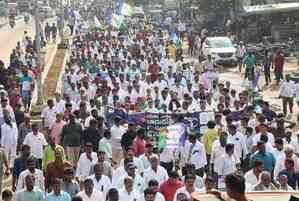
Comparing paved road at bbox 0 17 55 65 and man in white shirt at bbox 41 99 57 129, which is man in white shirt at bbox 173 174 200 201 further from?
paved road at bbox 0 17 55 65

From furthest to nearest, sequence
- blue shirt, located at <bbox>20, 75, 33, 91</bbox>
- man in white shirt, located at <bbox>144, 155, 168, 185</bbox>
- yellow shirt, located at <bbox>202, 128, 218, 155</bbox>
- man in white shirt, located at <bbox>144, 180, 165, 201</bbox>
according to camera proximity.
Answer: blue shirt, located at <bbox>20, 75, 33, 91</bbox> → yellow shirt, located at <bbox>202, 128, 218, 155</bbox> → man in white shirt, located at <bbox>144, 155, 168, 185</bbox> → man in white shirt, located at <bbox>144, 180, 165, 201</bbox>

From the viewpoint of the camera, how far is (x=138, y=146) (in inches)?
518

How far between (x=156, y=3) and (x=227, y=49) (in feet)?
164

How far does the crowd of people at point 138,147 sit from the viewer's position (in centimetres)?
1044

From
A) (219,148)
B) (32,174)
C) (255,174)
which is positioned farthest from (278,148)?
(32,174)

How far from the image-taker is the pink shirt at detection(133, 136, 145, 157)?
42.8 feet

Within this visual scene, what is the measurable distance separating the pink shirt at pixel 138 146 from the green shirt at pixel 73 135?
1.20m

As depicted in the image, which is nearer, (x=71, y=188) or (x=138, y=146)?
(x=71, y=188)

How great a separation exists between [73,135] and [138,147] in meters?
1.42

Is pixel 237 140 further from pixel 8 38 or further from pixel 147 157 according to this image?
pixel 8 38

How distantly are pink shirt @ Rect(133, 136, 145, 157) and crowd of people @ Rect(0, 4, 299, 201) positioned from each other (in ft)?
0.09

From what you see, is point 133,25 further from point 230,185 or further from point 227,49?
point 230,185

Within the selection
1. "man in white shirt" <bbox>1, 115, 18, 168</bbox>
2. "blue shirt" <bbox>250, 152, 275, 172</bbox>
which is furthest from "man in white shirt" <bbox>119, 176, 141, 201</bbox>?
"man in white shirt" <bbox>1, 115, 18, 168</bbox>

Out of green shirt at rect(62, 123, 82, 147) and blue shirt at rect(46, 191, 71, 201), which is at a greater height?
blue shirt at rect(46, 191, 71, 201)
